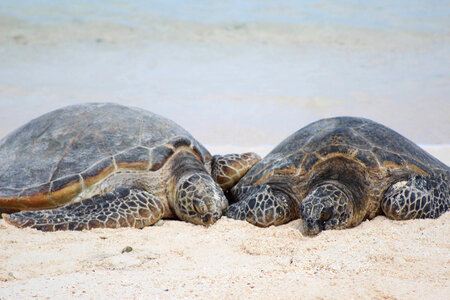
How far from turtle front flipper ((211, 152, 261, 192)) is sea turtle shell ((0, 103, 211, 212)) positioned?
196mm

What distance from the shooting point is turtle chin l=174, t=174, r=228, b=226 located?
13.0 feet

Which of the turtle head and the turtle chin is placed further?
the turtle chin

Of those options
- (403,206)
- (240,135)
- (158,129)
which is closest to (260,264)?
(403,206)

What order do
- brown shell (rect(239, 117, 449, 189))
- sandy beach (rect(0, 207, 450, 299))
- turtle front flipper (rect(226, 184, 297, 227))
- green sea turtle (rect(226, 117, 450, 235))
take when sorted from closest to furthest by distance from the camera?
sandy beach (rect(0, 207, 450, 299)) < green sea turtle (rect(226, 117, 450, 235)) < turtle front flipper (rect(226, 184, 297, 227)) < brown shell (rect(239, 117, 449, 189))

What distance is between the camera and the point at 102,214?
12.7ft

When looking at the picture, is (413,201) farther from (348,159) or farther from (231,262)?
(231,262)

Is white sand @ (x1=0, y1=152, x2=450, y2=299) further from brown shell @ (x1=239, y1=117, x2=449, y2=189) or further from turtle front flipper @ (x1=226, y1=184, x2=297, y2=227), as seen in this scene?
brown shell @ (x1=239, y1=117, x2=449, y2=189)

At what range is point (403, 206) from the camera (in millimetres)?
3748

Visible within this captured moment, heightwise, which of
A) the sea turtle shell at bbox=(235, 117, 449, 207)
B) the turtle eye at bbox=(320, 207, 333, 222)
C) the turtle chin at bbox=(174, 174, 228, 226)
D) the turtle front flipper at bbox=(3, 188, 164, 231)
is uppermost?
the sea turtle shell at bbox=(235, 117, 449, 207)

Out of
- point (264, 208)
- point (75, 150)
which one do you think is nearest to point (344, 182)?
point (264, 208)

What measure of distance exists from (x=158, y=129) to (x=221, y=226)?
4.69 ft

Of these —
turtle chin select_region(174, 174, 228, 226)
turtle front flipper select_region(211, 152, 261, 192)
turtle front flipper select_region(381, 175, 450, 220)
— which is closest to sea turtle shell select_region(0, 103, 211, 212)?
turtle front flipper select_region(211, 152, 261, 192)

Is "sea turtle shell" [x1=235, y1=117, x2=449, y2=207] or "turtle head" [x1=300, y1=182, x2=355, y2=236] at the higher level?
"sea turtle shell" [x1=235, y1=117, x2=449, y2=207]

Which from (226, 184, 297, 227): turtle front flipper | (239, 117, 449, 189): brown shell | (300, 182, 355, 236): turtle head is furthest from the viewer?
(239, 117, 449, 189): brown shell
